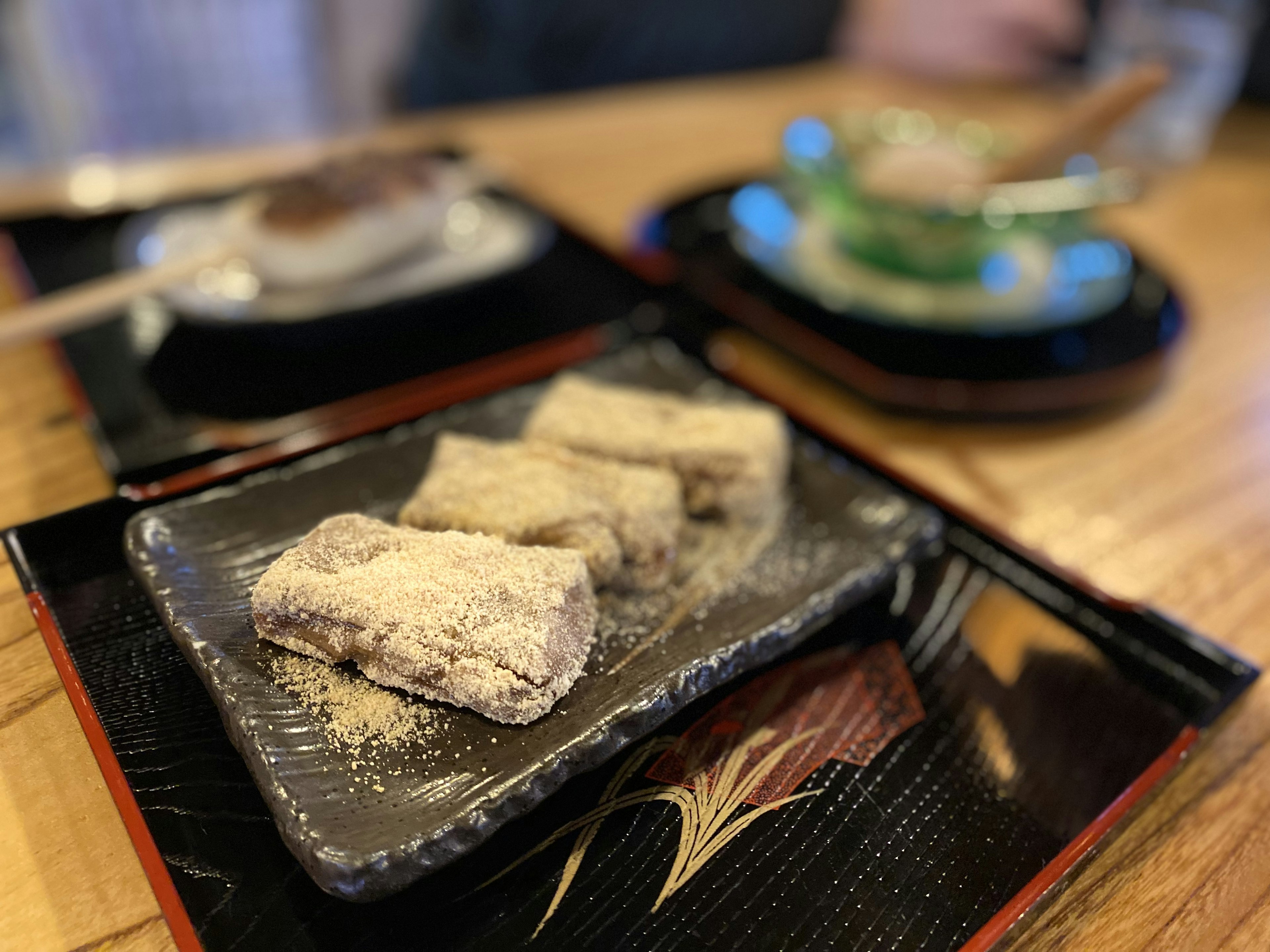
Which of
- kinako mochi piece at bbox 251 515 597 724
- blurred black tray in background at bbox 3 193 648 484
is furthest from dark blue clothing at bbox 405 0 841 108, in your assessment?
kinako mochi piece at bbox 251 515 597 724

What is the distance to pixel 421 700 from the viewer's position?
729mm

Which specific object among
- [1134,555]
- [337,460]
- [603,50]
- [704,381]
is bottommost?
[1134,555]

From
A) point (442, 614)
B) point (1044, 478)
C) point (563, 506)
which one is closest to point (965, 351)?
point (1044, 478)

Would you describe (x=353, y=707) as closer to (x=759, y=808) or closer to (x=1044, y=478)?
(x=759, y=808)

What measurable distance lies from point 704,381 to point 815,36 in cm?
252

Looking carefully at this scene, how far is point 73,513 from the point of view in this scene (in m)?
0.88

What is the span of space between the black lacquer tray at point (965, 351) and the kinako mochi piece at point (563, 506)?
1.73ft

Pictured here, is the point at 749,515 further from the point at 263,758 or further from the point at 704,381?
the point at 263,758

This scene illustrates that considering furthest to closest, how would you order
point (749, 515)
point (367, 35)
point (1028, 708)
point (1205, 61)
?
point (367, 35), point (1205, 61), point (749, 515), point (1028, 708)

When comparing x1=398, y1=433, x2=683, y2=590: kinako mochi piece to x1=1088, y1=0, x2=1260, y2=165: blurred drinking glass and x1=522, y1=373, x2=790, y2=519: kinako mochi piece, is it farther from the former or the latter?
x1=1088, y1=0, x2=1260, y2=165: blurred drinking glass

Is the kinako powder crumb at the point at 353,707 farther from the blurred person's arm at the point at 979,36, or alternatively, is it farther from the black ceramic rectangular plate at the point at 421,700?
the blurred person's arm at the point at 979,36

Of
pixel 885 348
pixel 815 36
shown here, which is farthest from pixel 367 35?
pixel 885 348

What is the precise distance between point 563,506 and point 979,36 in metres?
2.58

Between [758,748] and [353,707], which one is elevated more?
[353,707]
